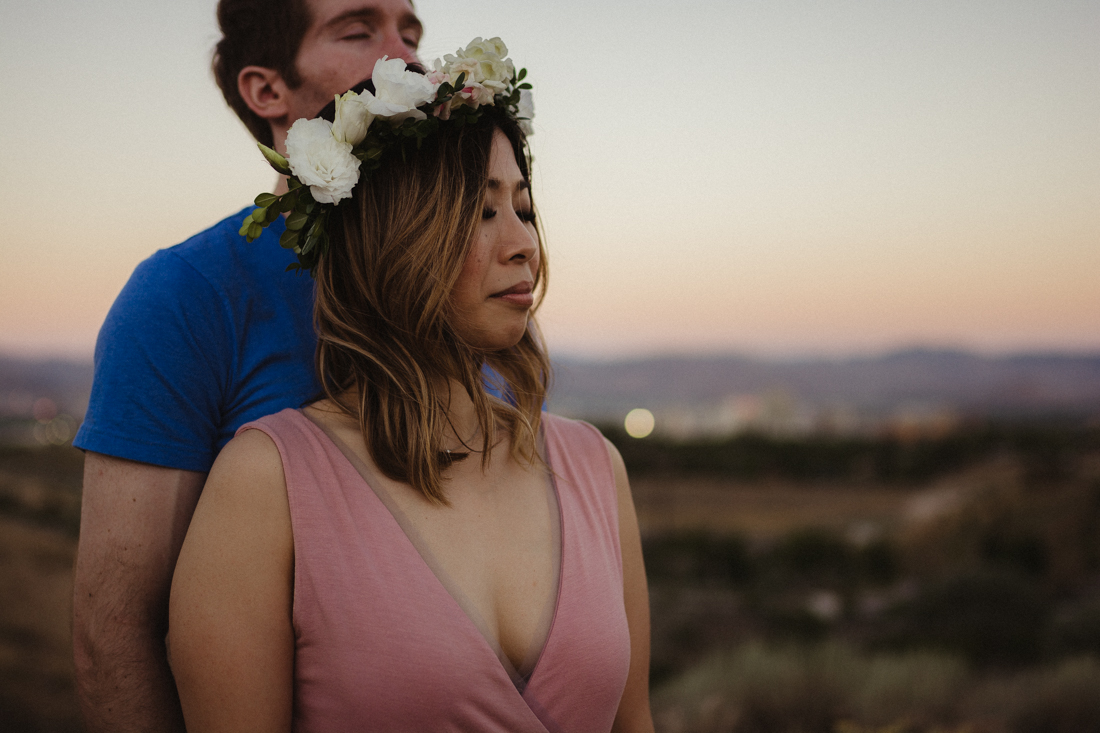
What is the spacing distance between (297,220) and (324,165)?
17cm

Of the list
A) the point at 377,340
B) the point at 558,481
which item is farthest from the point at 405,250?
the point at 558,481

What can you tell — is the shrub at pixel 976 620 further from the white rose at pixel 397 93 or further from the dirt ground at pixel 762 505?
the dirt ground at pixel 762 505

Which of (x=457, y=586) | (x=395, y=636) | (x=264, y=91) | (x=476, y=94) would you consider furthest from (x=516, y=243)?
(x=264, y=91)

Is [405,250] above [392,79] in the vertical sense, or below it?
below

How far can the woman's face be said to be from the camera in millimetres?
1905

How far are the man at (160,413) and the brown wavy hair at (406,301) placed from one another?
0.23 m

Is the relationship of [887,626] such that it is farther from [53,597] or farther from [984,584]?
[53,597]

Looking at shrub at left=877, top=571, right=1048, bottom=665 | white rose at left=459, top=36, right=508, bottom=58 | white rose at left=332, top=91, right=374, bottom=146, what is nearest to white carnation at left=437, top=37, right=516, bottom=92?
white rose at left=459, top=36, right=508, bottom=58

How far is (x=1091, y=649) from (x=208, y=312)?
10440 millimetres

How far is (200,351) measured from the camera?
77.4 inches

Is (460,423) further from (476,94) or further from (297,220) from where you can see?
(476,94)

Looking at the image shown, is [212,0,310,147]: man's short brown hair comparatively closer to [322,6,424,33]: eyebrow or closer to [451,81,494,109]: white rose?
[322,6,424,33]: eyebrow

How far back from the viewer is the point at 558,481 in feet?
6.97

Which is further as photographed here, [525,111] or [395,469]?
[525,111]
